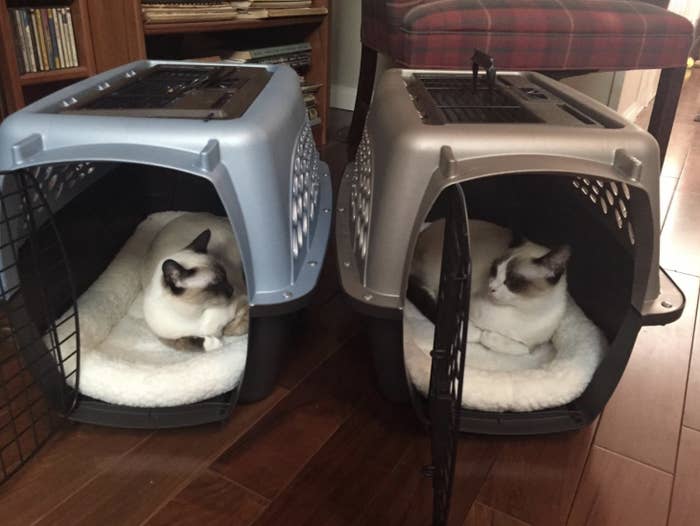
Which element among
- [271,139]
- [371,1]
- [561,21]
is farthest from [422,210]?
[371,1]

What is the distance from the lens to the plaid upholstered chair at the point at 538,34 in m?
1.48

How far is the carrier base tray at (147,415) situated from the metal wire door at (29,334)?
0.09 feet

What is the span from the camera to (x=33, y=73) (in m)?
1.37

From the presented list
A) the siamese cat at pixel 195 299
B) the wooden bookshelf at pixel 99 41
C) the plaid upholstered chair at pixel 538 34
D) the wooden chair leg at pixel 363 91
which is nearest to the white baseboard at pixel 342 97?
the wooden chair leg at pixel 363 91

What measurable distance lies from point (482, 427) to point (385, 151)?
45 centimetres

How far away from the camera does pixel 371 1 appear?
1828 mm

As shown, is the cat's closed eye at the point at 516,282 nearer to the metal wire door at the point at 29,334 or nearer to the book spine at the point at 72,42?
the metal wire door at the point at 29,334

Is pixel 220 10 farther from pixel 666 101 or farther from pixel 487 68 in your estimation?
pixel 666 101

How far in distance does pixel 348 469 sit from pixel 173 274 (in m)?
0.42

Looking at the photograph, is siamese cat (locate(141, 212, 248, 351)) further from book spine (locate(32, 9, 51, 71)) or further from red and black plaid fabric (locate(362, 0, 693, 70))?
red and black plaid fabric (locate(362, 0, 693, 70))

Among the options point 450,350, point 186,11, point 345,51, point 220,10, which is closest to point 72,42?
point 186,11

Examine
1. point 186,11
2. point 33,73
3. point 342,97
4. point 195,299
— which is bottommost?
point 342,97

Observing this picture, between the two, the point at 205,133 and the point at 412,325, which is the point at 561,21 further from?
the point at 205,133

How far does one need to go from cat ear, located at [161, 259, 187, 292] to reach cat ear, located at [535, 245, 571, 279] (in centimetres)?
60
